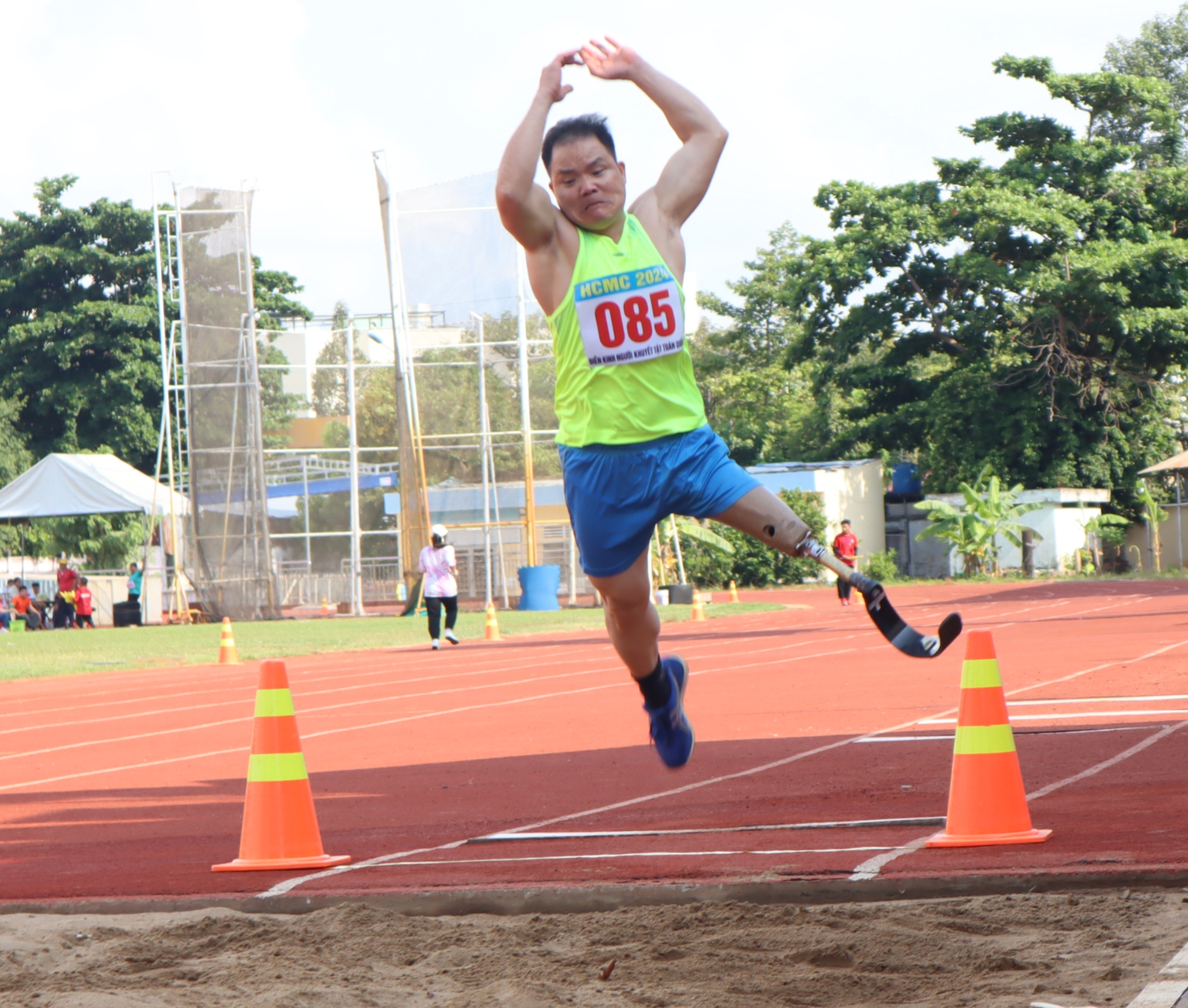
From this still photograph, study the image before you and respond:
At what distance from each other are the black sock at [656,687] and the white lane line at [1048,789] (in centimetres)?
100

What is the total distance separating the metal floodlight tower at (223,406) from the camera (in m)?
34.2

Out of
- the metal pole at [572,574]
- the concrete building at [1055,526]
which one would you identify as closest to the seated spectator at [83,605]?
the metal pole at [572,574]

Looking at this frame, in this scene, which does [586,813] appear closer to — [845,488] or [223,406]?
[223,406]

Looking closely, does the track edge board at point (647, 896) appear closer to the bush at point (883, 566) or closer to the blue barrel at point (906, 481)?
the bush at point (883, 566)

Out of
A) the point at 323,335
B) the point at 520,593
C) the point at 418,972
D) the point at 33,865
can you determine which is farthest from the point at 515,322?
the point at 323,335

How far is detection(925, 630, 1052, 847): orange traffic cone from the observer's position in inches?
209

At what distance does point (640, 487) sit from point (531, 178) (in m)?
1.06

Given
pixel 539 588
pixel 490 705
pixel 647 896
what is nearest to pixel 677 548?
pixel 539 588

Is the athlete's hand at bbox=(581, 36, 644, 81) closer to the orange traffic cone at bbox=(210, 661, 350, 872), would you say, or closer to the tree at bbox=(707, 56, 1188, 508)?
the orange traffic cone at bbox=(210, 661, 350, 872)

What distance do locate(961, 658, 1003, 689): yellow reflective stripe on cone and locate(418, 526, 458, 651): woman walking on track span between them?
15.0m

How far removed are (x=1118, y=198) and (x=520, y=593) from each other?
26.6m

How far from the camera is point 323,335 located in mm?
75375

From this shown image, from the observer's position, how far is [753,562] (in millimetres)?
48000

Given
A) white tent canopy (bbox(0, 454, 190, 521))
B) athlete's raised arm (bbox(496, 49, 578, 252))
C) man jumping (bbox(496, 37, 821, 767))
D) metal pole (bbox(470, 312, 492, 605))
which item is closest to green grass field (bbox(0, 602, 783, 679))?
metal pole (bbox(470, 312, 492, 605))
